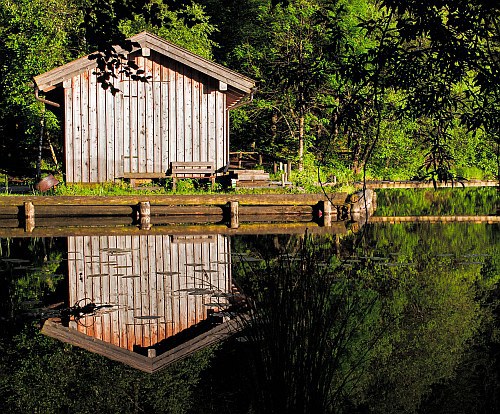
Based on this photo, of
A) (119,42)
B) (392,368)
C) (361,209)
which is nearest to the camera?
(119,42)

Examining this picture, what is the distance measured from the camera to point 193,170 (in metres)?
23.1

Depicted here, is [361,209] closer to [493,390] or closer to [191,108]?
[191,108]

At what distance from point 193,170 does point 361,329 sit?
1483 centimetres

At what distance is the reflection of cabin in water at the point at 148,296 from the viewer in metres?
8.52

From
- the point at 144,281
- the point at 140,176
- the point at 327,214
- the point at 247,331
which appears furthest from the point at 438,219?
the point at 247,331

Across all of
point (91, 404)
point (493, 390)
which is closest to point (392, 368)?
point (493, 390)

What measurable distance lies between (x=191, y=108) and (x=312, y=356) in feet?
63.6

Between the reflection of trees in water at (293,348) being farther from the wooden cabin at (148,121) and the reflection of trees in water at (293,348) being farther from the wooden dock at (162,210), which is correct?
the wooden cabin at (148,121)

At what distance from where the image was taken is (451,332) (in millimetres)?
9250

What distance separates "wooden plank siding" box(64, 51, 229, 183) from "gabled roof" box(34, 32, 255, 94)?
57 cm

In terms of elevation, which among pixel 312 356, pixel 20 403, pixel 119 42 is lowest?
pixel 20 403

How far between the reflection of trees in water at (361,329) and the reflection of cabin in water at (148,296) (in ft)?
2.79

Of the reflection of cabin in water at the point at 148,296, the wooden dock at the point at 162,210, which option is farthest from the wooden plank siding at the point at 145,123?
the reflection of cabin in water at the point at 148,296

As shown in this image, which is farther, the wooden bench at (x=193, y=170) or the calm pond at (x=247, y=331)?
the wooden bench at (x=193, y=170)
